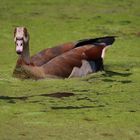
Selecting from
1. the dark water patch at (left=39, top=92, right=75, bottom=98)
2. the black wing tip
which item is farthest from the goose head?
the dark water patch at (left=39, top=92, right=75, bottom=98)

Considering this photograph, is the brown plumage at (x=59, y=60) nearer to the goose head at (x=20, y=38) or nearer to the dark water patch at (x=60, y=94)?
the goose head at (x=20, y=38)

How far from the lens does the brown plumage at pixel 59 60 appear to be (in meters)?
6.37

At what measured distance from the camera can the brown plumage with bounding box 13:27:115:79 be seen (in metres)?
6.37

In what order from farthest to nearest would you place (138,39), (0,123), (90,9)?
(90,9) → (138,39) → (0,123)

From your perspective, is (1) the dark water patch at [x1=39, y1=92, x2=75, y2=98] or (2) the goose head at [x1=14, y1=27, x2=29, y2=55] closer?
(1) the dark water patch at [x1=39, y1=92, x2=75, y2=98]

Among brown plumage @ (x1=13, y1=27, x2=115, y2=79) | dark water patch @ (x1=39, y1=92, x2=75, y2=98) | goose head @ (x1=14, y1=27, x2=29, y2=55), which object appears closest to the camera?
dark water patch @ (x1=39, y1=92, x2=75, y2=98)

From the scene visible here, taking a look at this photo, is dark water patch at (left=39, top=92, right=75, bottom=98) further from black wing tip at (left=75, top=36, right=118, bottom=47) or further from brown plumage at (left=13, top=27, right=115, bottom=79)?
black wing tip at (left=75, top=36, right=118, bottom=47)

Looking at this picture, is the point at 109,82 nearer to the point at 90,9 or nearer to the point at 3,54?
the point at 3,54

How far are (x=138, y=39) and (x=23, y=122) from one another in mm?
3666

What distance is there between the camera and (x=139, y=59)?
716 cm

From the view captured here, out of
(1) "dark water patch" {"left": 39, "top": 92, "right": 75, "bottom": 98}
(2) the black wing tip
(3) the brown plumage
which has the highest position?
(2) the black wing tip

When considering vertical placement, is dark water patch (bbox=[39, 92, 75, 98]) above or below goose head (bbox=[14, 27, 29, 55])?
below

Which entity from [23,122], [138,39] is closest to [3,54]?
[138,39]

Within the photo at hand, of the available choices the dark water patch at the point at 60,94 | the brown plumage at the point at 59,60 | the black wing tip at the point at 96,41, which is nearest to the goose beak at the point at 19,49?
the brown plumage at the point at 59,60
